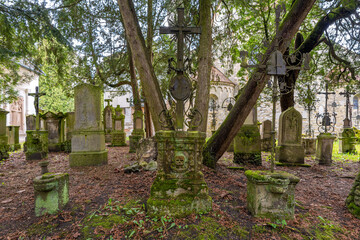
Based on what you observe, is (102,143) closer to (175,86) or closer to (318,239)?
(175,86)

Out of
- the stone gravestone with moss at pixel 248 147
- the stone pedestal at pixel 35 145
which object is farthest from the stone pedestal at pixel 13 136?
the stone gravestone with moss at pixel 248 147

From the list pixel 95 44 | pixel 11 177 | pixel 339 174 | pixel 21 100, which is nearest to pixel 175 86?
pixel 11 177

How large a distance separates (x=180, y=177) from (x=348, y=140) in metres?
10.4

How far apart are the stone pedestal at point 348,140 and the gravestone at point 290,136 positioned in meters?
4.38

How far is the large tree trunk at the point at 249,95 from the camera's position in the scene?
4742mm

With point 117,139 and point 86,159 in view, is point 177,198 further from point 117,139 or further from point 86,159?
point 117,139

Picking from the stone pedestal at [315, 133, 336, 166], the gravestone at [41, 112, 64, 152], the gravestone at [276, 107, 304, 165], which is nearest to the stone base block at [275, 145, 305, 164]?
the gravestone at [276, 107, 304, 165]

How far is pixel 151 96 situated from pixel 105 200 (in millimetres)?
2488

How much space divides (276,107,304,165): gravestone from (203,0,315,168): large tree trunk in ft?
9.16

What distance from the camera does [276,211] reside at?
2957mm

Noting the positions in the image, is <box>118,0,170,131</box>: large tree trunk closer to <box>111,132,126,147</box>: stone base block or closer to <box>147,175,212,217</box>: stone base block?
<box>147,175,212,217</box>: stone base block

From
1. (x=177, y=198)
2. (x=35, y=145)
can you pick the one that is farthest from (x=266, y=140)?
(x=35, y=145)

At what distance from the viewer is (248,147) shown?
689 cm

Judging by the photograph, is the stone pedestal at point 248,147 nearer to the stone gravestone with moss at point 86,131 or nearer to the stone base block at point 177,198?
the stone base block at point 177,198
